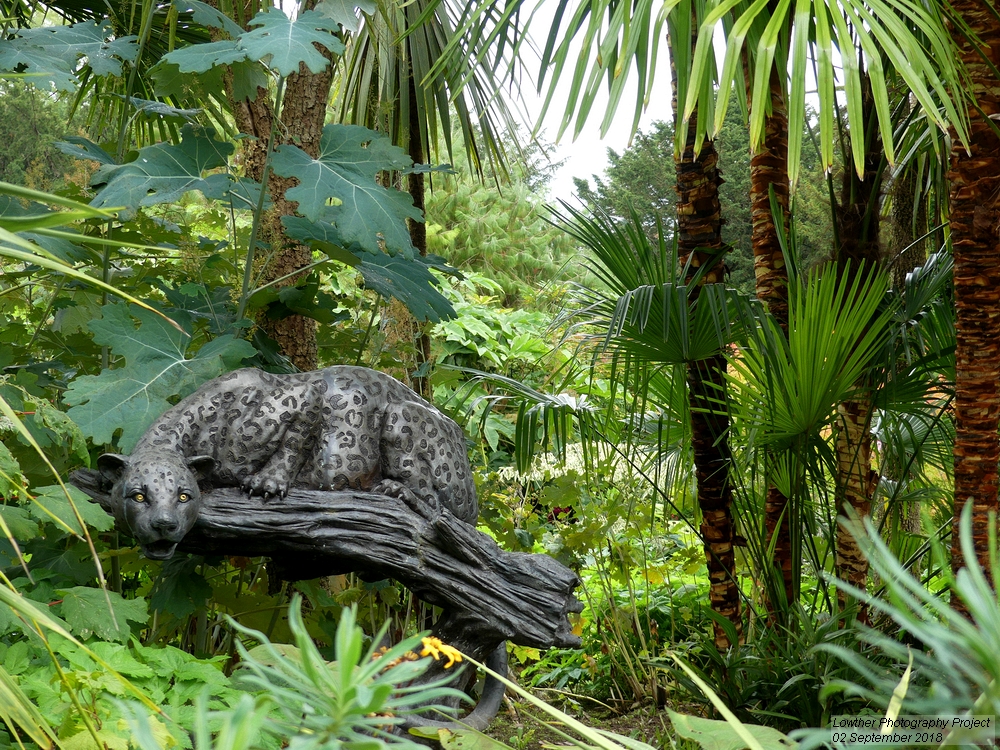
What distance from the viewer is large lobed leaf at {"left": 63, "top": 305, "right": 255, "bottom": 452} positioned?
211 cm

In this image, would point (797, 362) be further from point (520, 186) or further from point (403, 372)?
point (520, 186)

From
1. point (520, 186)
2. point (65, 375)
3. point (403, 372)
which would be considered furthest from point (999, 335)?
point (520, 186)

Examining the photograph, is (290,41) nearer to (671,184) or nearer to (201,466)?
(201,466)

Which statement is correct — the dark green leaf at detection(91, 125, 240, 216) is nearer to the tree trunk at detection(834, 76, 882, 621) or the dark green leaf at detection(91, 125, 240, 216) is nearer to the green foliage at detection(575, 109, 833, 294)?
the tree trunk at detection(834, 76, 882, 621)

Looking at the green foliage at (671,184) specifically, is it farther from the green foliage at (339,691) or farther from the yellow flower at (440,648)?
the green foliage at (339,691)

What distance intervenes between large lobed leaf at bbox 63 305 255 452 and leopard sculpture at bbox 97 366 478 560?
0.08 metres

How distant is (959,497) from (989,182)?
3.27 ft

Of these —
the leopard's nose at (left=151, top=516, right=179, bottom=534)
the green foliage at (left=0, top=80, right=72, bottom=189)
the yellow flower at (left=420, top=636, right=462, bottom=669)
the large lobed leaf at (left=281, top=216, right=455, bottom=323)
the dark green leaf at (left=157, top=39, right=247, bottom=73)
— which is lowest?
the yellow flower at (left=420, top=636, right=462, bottom=669)

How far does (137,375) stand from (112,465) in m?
0.34

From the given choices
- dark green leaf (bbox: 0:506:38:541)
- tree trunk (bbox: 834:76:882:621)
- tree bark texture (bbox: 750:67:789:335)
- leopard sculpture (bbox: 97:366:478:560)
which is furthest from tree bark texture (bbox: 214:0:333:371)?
tree trunk (bbox: 834:76:882:621)

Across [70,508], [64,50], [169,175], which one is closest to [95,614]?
[70,508]

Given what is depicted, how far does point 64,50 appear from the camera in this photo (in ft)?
8.40

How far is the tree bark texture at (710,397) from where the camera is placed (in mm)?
3285

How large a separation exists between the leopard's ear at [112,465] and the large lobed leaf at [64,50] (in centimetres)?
108
